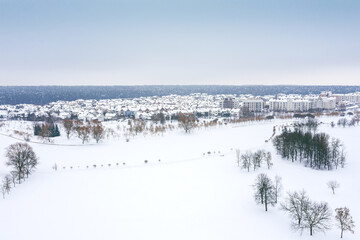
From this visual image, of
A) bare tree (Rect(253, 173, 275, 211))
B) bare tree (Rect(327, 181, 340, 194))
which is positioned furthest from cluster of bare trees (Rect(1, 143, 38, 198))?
bare tree (Rect(327, 181, 340, 194))

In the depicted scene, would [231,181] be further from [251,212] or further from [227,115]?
[227,115]

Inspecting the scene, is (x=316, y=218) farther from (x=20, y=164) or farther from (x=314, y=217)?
(x=20, y=164)

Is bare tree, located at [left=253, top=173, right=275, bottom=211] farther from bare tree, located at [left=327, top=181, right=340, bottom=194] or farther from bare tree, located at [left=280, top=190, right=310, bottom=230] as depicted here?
bare tree, located at [left=327, top=181, right=340, bottom=194]

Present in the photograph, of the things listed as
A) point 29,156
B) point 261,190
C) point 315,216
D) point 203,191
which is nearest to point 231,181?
point 203,191

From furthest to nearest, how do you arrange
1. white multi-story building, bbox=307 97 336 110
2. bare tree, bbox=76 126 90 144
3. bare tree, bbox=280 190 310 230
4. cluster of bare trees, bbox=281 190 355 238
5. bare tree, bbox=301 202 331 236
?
white multi-story building, bbox=307 97 336 110 < bare tree, bbox=76 126 90 144 < bare tree, bbox=280 190 310 230 < bare tree, bbox=301 202 331 236 < cluster of bare trees, bbox=281 190 355 238

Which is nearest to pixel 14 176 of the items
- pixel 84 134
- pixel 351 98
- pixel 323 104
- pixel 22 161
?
pixel 22 161

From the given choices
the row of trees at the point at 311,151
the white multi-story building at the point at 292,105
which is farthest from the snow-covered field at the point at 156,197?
the white multi-story building at the point at 292,105
